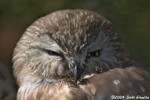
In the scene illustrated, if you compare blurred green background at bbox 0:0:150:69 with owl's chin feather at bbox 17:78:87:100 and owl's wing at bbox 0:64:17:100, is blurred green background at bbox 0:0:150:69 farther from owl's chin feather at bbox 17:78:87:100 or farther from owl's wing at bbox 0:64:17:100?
owl's chin feather at bbox 17:78:87:100

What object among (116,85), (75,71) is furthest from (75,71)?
(116,85)

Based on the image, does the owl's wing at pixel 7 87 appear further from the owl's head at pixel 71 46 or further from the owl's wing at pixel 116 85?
the owl's wing at pixel 116 85

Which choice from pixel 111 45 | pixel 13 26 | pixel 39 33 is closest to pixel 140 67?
pixel 111 45

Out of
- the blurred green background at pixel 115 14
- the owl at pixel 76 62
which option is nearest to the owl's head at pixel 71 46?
the owl at pixel 76 62

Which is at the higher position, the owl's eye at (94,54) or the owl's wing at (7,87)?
the owl's eye at (94,54)

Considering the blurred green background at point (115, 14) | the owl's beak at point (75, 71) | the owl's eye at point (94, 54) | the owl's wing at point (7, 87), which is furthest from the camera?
the owl's wing at point (7, 87)

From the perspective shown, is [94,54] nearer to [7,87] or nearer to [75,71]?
[75,71]

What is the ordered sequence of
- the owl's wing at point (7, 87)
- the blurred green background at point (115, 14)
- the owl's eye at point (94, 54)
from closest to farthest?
1. the owl's eye at point (94, 54)
2. the blurred green background at point (115, 14)
3. the owl's wing at point (7, 87)

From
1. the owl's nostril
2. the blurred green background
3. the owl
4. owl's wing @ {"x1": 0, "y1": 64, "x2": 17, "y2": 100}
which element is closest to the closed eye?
the owl
